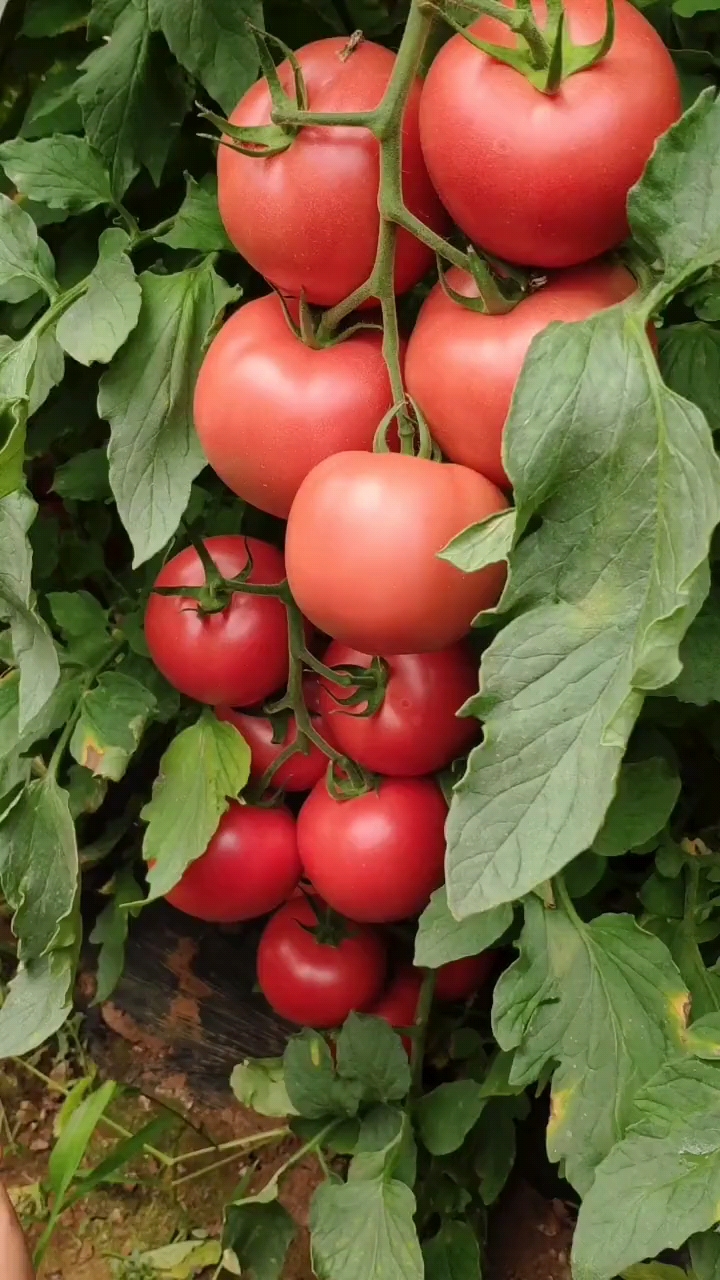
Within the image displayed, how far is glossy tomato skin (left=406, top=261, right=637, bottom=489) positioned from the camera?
38cm

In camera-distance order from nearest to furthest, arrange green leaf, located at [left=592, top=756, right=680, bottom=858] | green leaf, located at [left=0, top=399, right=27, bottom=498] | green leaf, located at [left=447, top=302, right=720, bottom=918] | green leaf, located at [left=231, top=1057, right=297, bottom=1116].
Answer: green leaf, located at [left=447, top=302, right=720, bottom=918]
green leaf, located at [left=0, top=399, right=27, bottom=498]
green leaf, located at [left=592, top=756, right=680, bottom=858]
green leaf, located at [left=231, top=1057, right=297, bottom=1116]

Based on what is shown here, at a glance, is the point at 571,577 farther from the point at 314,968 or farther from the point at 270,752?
the point at 314,968

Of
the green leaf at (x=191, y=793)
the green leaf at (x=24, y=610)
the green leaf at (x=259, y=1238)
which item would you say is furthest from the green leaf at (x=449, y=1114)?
the green leaf at (x=24, y=610)

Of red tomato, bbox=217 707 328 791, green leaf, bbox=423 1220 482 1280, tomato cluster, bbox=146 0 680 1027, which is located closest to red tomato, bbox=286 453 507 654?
tomato cluster, bbox=146 0 680 1027

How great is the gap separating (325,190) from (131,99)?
189 millimetres

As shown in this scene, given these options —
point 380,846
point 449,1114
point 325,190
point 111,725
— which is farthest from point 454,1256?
point 325,190

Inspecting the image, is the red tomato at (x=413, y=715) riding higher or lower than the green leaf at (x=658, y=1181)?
higher

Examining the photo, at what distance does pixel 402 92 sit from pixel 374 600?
0.61ft

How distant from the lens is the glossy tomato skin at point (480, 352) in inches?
15.0

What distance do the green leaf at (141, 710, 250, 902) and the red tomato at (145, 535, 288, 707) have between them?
0.02 metres

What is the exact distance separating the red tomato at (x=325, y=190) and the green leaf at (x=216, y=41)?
0.07 metres

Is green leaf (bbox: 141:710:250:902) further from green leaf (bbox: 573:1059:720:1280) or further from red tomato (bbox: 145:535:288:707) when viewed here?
green leaf (bbox: 573:1059:720:1280)

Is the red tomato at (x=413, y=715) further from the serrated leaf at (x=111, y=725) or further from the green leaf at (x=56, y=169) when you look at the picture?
the green leaf at (x=56, y=169)

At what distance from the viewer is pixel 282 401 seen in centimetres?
42
